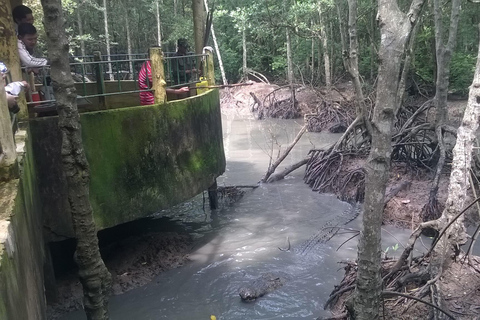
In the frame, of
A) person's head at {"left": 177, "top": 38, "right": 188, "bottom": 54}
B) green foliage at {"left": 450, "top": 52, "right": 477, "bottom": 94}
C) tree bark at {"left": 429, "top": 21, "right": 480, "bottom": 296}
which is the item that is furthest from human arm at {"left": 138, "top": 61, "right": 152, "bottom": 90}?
green foliage at {"left": 450, "top": 52, "right": 477, "bottom": 94}

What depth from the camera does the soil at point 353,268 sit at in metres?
4.22

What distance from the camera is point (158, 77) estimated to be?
6363mm

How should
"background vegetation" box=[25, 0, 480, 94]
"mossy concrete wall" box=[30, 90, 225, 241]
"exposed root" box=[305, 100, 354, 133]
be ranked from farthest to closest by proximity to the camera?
"background vegetation" box=[25, 0, 480, 94], "exposed root" box=[305, 100, 354, 133], "mossy concrete wall" box=[30, 90, 225, 241]

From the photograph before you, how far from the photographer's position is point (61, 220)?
A: 5.28 m

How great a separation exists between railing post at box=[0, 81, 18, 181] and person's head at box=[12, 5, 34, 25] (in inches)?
116

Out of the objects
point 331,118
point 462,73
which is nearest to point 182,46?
point 331,118

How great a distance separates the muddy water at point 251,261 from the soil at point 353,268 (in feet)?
0.74

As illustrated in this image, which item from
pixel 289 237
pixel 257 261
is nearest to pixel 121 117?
pixel 257 261

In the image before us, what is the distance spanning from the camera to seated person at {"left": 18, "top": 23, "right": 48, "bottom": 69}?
17.4 feet

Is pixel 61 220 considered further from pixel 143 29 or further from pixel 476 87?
pixel 143 29

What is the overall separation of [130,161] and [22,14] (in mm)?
2316

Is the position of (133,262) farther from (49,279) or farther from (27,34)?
(27,34)

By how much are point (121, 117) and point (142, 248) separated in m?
2.23

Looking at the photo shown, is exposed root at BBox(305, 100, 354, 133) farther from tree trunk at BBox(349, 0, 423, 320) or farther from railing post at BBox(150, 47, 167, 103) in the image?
tree trunk at BBox(349, 0, 423, 320)
